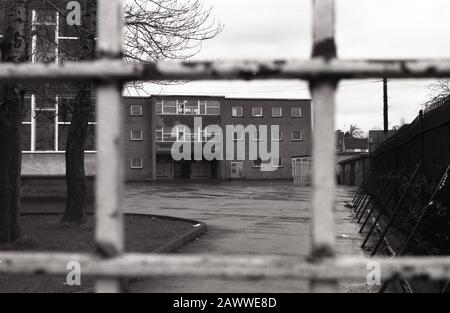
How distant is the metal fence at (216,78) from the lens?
102 centimetres

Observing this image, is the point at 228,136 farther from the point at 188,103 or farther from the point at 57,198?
the point at 57,198

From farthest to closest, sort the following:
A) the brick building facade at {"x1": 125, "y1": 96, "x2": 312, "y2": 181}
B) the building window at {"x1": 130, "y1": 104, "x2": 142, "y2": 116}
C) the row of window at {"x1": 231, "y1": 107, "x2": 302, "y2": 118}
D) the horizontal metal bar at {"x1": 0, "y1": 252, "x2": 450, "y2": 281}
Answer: the row of window at {"x1": 231, "y1": 107, "x2": 302, "y2": 118} < the building window at {"x1": 130, "y1": 104, "x2": 142, "y2": 116} < the brick building facade at {"x1": 125, "y1": 96, "x2": 312, "y2": 181} < the horizontal metal bar at {"x1": 0, "y1": 252, "x2": 450, "y2": 281}

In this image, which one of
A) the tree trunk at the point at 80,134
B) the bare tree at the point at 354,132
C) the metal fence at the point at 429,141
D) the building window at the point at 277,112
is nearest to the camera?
the metal fence at the point at 429,141

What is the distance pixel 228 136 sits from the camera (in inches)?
2367

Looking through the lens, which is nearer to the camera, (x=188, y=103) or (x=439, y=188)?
(x=439, y=188)

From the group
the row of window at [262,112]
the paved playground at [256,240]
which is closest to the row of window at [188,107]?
the row of window at [262,112]

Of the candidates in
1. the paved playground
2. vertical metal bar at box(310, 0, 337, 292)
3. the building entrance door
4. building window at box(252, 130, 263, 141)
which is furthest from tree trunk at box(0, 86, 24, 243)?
building window at box(252, 130, 263, 141)

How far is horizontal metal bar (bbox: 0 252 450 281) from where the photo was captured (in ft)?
3.32

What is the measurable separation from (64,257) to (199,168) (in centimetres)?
6103

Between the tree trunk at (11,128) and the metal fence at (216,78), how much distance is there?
25.2 feet

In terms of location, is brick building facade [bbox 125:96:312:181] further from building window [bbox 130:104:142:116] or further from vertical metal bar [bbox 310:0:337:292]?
vertical metal bar [bbox 310:0:337:292]

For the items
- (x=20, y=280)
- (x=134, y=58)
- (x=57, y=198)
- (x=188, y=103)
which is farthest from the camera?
(x=188, y=103)

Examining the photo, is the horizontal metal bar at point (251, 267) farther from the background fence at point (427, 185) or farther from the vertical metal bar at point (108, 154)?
the background fence at point (427, 185)
